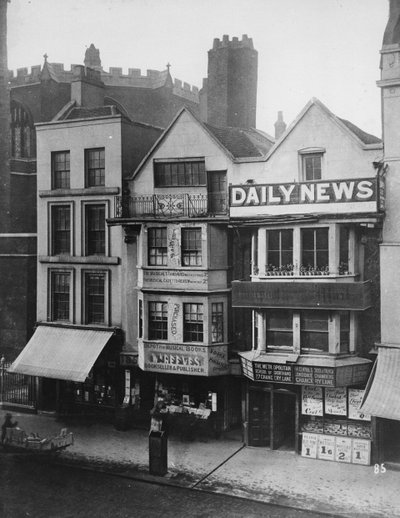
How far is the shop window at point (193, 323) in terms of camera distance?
2556 cm

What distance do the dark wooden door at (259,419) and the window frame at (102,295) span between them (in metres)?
8.38

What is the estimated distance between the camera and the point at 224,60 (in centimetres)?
3428

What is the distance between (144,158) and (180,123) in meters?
2.40

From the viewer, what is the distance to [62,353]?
2786 centimetres

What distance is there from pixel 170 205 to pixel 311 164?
22.2 ft

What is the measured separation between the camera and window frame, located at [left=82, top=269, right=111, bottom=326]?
92.3ft

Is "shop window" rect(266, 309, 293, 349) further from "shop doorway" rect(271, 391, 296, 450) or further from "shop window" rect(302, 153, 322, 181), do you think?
"shop window" rect(302, 153, 322, 181)

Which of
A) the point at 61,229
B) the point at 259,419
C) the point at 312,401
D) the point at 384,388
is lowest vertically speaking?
the point at 259,419

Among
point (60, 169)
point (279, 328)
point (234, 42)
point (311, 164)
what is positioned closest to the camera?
point (279, 328)

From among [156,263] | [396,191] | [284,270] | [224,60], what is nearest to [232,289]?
[284,270]

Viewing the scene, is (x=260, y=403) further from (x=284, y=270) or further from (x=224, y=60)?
(x=224, y=60)

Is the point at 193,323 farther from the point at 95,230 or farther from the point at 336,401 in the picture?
the point at 95,230

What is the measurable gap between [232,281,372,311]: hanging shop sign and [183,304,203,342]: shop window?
7.66 feet

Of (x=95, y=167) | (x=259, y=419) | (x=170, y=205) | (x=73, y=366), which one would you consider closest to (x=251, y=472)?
(x=259, y=419)
